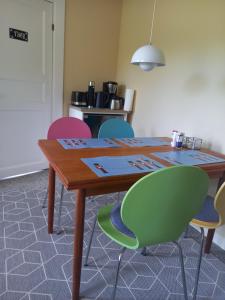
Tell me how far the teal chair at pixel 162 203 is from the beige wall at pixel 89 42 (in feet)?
7.87

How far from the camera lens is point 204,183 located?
3.20ft

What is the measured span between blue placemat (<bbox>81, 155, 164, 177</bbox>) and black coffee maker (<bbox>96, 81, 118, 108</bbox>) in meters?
1.62

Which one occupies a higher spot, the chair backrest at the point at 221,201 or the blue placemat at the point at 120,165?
the blue placemat at the point at 120,165

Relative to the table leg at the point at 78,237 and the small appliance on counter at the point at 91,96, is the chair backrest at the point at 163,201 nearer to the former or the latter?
the table leg at the point at 78,237

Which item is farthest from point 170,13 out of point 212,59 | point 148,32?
point 212,59

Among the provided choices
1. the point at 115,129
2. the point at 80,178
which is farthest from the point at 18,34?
the point at 80,178

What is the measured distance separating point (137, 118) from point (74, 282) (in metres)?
2.09

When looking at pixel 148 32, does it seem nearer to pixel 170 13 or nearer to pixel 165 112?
pixel 170 13

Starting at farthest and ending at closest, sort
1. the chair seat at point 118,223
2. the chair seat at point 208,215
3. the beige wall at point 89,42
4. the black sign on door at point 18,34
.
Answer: the beige wall at point 89,42 < the black sign on door at point 18,34 < the chair seat at point 208,215 < the chair seat at point 118,223

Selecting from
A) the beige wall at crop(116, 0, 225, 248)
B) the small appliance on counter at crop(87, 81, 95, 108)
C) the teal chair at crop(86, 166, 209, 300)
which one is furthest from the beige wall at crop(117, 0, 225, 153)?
the teal chair at crop(86, 166, 209, 300)

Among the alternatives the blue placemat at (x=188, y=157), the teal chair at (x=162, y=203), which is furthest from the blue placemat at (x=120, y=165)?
the teal chair at (x=162, y=203)

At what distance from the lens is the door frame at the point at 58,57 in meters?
2.69

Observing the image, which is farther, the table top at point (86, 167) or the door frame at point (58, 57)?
the door frame at point (58, 57)

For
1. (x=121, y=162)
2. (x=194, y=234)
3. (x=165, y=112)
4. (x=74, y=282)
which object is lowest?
(x=194, y=234)
